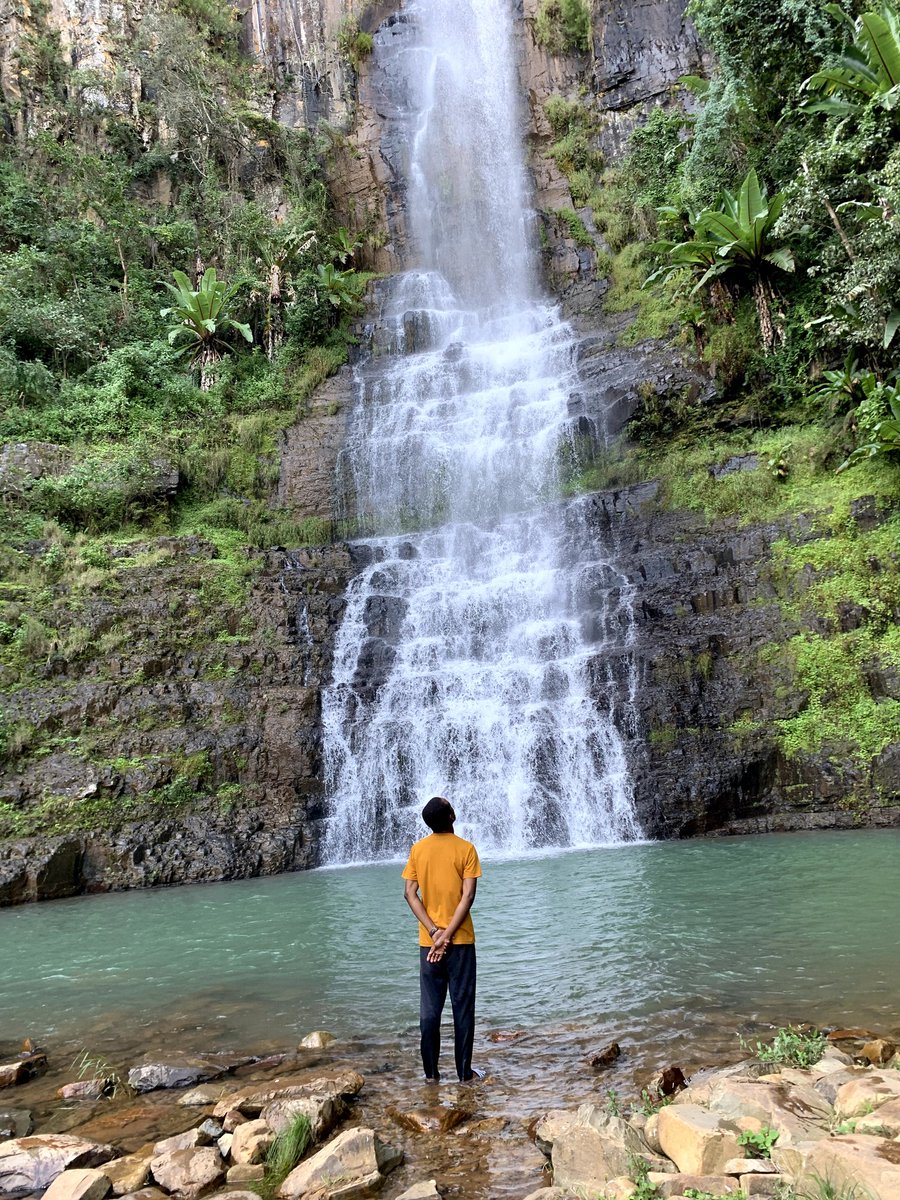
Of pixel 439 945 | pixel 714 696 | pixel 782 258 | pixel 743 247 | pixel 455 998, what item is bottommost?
pixel 455 998

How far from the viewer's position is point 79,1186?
339cm

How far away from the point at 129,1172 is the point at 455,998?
1737 millimetres

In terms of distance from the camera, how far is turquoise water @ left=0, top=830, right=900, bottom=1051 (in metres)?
5.71

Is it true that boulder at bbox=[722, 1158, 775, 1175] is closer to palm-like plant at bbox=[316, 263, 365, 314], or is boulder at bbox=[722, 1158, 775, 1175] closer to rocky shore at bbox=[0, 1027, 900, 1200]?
rocky shore at bbox=[0, 1027, 900, 1200]

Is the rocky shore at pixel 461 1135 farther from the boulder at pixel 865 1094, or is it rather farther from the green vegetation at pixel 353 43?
the green vegetation at pixel 353 43

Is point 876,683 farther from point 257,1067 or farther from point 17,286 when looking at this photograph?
point 17,286

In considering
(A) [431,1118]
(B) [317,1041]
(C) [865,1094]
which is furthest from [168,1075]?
(C) [865,1094]

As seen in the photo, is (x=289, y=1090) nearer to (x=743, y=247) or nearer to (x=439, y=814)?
(x=439, y=814)

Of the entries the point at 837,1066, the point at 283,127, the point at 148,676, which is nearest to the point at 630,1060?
the point at 837,1066

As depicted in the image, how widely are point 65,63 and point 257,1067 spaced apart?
36626mm

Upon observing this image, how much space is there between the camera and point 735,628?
15016 millimetres

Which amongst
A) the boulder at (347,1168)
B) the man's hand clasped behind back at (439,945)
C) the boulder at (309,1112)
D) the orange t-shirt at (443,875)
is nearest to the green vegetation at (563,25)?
the orange t-shirt at (443,875)

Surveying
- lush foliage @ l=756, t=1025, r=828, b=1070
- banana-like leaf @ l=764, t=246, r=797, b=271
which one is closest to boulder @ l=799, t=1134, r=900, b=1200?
lush foliage @ l=756, t=1025, r=828, b=1070

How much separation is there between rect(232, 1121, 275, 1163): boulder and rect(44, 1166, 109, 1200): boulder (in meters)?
0.55
